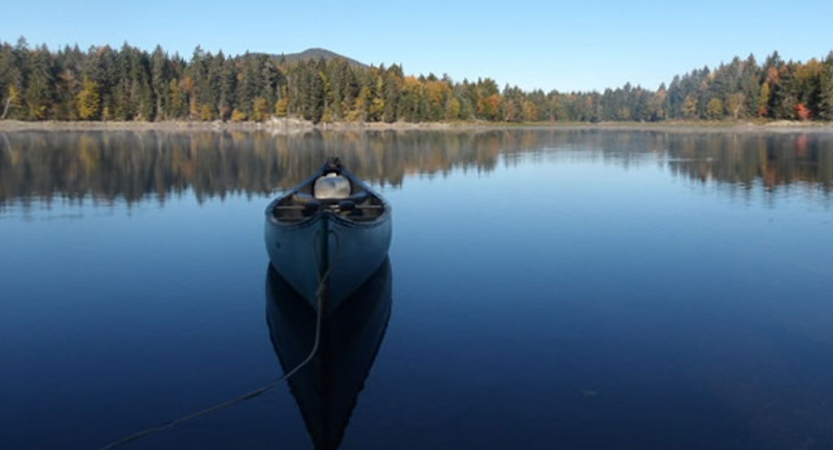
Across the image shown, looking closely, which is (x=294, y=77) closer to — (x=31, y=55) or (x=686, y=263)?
(x=31, y=55)

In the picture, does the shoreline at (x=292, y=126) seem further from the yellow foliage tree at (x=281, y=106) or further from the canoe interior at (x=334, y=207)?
the canoe interior at (x=334, y=207)

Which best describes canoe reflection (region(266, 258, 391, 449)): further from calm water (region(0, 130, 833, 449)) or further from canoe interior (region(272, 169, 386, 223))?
canoe interior (region(272, 169, 386, 223))

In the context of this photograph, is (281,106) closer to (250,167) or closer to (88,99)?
(88,99)

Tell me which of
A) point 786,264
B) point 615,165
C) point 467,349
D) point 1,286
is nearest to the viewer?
point 467,349

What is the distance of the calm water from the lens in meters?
10.6

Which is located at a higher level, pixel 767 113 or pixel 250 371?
pixel 767 113

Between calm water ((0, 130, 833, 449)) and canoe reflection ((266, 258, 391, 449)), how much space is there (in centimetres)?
21

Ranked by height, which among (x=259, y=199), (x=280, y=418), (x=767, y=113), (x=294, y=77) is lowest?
(x=280, y=418)

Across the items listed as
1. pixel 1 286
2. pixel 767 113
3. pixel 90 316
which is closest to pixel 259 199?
pixel 1 286

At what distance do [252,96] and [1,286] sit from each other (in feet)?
517

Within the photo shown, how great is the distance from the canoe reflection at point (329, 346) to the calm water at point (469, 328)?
0.70 feet

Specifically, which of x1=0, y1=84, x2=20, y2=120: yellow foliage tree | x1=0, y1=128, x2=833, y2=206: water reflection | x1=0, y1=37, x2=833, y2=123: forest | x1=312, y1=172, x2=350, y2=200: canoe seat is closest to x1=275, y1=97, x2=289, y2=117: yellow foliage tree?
x1=0, y1=37, x2=833, y2=123: forest

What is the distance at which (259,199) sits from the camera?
3775 cm

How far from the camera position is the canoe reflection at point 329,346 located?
1112cm
